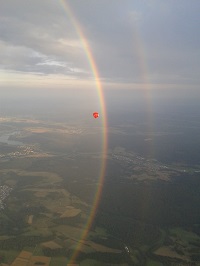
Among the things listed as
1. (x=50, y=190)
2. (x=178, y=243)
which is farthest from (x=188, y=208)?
(x=50, y=190)

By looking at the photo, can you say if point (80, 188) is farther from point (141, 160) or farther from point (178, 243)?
point (141, 160)

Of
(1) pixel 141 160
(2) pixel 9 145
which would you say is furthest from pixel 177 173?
(2) pixel 9 145

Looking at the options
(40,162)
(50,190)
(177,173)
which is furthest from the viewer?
(40,162)

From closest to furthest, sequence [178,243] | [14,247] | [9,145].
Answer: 1. [14,247]
2. [178,243]
3. [9,145]

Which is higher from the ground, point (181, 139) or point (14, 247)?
point (181, 139)

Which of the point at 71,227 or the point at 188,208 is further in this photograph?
the point at 188,208

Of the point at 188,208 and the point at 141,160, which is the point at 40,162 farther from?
the point at 188,208
